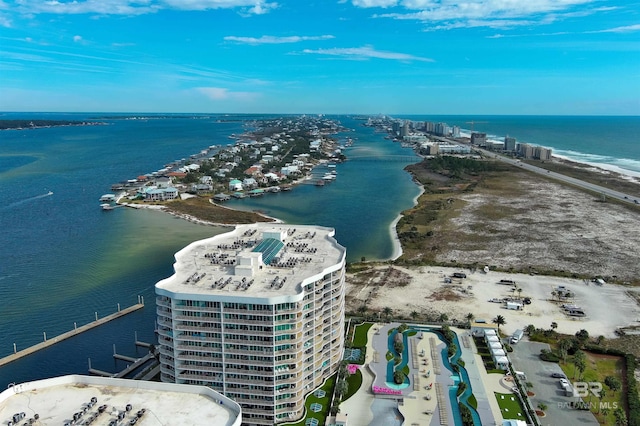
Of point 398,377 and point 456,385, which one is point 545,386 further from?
point 398,377

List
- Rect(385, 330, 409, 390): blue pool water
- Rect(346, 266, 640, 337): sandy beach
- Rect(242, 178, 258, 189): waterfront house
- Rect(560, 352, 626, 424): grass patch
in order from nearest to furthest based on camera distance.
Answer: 1. Rect(560, 352, 626, 424): grass patch
2. Rect(385, 330, 409, 390): blue pool water
3. Rect(346, 266, 640, 337): sandy beach
4. Rect(242, 178, 258, 189): waterfront house

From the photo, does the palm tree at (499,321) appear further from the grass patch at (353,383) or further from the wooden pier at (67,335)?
the wooden pier at (67,335)

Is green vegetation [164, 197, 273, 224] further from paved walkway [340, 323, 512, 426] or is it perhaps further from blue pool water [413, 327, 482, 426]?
blue pool water [413, 327, 482, 426]

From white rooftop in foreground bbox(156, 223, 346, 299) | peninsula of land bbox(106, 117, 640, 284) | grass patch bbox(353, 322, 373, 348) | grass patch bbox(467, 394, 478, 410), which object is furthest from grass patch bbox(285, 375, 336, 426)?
peninsula of land bbox(106, 117, 640, 284)

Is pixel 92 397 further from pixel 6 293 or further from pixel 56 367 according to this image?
pixel 6 293

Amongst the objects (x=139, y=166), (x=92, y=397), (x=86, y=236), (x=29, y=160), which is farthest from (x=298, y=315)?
(x=29, y=160)
